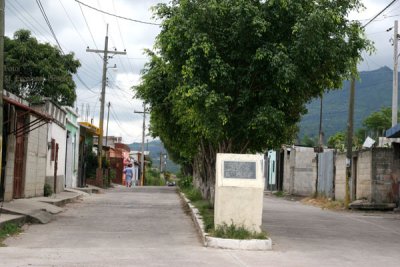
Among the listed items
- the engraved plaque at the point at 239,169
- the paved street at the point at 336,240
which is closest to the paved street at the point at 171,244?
the paved street at the point at 336,240

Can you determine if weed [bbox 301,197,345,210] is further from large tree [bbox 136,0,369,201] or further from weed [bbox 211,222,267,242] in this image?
weed [bbox 211,222,267,242]

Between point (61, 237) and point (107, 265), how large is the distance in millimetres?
4047

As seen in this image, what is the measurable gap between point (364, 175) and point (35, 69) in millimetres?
18347

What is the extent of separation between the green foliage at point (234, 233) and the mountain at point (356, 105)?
78.4 meters

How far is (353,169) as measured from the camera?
2925 centimetres

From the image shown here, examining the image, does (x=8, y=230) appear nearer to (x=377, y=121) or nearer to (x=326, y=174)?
(x=326, y=174)

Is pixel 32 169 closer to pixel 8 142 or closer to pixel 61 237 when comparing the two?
pixel 8 142

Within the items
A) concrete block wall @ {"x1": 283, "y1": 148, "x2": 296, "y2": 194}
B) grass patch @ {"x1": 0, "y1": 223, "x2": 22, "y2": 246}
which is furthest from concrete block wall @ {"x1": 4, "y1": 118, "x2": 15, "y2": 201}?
concrete block wall @ {"x1": 283, "y1": 148, "x2": 296, "y2": 194}

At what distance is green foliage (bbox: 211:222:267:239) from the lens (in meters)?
12.1

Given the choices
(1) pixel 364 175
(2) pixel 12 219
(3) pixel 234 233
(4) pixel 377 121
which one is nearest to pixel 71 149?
(1) pixel 364 175

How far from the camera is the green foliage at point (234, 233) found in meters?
12.1

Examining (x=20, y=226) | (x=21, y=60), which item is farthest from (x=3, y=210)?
(x=21, y=60)

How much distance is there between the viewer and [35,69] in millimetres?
34125

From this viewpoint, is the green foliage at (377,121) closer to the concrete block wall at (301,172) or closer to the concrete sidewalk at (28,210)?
the concrete block wall at (301,172)
